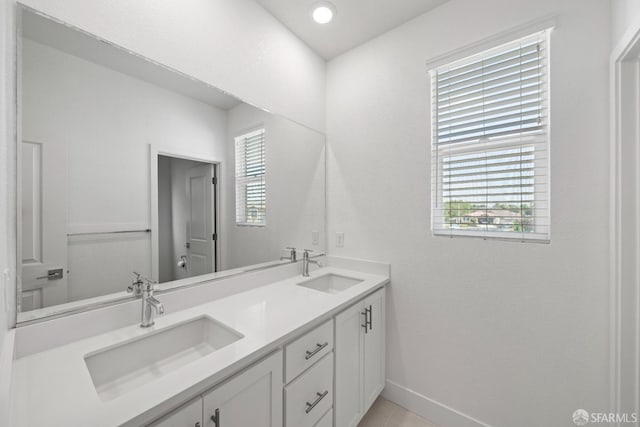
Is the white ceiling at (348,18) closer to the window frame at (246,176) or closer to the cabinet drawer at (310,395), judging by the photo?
the window frame at (246,176)

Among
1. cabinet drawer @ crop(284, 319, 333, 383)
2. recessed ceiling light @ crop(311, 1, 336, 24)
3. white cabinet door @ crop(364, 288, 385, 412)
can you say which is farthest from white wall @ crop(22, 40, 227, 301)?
white cabinet door @ crop(364, 288, 385, 412)

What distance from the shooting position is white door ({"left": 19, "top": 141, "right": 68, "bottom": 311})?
2.92 ft

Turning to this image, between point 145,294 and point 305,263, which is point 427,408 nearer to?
point 305,263

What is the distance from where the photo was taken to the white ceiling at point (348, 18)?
163cm

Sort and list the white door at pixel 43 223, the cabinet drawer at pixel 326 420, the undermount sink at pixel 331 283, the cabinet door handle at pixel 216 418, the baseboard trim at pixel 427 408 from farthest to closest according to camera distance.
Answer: the undermount sink at pixel 331 283, the baseboard trim at pixel 427 408, the cabinet drawer at pixel 326 420, the white door at pixel 43 223, the cabinet door handle at pixel 216 418

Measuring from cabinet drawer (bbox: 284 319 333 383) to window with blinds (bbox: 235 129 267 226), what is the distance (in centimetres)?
81

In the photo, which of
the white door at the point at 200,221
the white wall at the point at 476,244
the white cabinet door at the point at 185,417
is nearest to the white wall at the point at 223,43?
the white wall at the point at 476,244

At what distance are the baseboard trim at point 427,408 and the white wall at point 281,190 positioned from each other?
45.0 inches

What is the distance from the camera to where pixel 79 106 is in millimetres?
995

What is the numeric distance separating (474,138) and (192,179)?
1605 mm

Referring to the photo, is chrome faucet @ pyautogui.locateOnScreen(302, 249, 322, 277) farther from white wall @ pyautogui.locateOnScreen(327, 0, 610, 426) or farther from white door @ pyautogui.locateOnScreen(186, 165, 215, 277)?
white door @ pyautogui.locateOnScreen(186, 165, 215, 277)

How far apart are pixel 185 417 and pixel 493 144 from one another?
1.82 meters

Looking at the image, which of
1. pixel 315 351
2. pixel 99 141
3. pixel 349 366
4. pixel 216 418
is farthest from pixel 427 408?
pixel 99 141

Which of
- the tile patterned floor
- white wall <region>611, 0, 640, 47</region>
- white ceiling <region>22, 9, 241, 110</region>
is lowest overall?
the tile patterned floor
